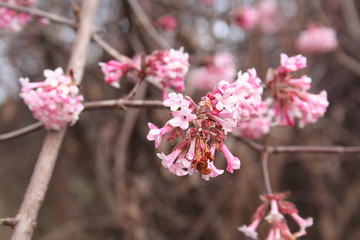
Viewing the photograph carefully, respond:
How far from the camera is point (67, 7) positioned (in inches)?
183

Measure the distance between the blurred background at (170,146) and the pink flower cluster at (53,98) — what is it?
1.71 meters

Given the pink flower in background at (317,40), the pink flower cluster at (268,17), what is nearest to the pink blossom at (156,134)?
the pink flower in background at (317,40)

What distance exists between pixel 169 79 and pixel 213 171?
63 cm

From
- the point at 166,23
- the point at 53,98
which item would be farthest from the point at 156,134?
the point at 166,23

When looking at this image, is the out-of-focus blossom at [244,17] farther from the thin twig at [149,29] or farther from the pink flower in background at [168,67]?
the pink flower in background at [168,67]

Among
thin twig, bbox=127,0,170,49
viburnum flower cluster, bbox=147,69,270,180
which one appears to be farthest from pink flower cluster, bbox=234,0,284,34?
viburnum flower cluster, bbox=147,69,270,180

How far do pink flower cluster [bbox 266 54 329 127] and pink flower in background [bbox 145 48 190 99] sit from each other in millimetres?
387

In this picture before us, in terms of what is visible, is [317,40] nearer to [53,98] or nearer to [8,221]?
[53,98]

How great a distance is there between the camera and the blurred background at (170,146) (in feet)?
12.5

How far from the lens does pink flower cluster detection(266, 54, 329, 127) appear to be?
1403mm

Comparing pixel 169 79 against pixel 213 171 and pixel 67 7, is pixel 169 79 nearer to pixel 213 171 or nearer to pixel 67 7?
pixel 213 171

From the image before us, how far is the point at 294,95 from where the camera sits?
4.76ft

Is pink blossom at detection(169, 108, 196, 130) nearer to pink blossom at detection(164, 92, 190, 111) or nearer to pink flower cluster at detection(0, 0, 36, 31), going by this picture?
pink blossom at detection(164, 92, 190, 111)

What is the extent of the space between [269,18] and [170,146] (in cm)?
259
